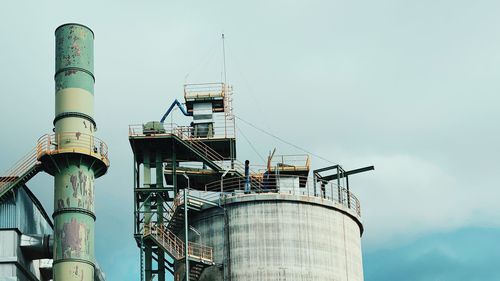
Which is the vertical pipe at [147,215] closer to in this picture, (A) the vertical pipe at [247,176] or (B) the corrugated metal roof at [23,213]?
(A) the vertical pipe at [247,176]

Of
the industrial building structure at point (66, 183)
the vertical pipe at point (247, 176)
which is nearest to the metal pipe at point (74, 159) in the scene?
the industrial building structure at point (66, 183)

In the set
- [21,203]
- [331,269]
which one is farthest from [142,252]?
[331,269]

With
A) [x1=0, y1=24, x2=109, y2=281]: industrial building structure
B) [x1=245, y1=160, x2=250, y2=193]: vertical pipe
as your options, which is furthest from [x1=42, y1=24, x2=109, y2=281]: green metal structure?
[x1=245, y1=160, x2=250, y2=193]: vertical pipe

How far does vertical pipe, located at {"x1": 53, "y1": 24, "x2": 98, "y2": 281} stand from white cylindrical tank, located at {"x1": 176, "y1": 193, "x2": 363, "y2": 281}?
4903mm

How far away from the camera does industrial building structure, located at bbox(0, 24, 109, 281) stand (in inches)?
1829

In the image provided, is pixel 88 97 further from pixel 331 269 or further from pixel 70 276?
pixel 331 269

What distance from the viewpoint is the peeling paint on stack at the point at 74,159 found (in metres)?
46.2

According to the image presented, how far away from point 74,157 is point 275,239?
10.5 m

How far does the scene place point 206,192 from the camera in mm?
50062

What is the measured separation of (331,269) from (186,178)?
31.1 ft

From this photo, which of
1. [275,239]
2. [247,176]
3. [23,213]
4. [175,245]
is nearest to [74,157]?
[23,213]

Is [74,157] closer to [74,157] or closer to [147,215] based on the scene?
[74,157]

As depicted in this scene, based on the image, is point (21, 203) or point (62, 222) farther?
point (21, 203)

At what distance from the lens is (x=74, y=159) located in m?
47.5
